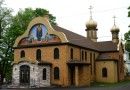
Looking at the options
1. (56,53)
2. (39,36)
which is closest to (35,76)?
(56,53)

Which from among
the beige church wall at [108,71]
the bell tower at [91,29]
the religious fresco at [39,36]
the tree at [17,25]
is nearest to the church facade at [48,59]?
the religious fresco at [39,36]

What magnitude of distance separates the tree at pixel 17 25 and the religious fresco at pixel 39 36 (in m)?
5.86

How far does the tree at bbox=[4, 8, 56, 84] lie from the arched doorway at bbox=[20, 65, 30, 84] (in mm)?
9959

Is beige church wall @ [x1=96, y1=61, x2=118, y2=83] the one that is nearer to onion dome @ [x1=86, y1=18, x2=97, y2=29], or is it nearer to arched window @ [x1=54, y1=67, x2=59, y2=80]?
onion dome @ [x1=86, y1=18, x2=97, y2=29]

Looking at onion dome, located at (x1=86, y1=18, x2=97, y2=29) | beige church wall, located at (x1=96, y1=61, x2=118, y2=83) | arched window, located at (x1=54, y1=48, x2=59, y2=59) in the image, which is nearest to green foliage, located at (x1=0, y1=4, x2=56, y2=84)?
arched window, located at (x1=54, y1=48, x2=59, y2=59)

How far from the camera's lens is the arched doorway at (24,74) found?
38219 mm

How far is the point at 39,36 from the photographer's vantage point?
4153 centimetres

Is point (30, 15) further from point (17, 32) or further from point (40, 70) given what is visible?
point (40, 70)

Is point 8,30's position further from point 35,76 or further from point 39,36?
point 35,76

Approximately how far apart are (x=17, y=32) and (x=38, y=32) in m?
8.05

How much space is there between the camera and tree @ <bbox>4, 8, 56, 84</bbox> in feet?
158

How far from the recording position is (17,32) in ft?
159

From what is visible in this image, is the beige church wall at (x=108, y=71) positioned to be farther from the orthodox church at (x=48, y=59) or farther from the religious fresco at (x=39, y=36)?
the religious fresco at (x=39, y=36)

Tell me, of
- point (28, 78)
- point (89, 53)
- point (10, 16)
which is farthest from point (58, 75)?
point (10, 16)
